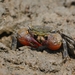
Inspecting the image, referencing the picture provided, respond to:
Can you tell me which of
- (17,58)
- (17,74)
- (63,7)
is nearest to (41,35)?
(17,58)

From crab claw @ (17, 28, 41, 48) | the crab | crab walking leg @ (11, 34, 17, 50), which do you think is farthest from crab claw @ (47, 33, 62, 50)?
crab walking leg @ (11, 34, 17, 50)

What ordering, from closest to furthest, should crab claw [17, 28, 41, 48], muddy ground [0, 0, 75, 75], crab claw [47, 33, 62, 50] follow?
1. muddy ground [0, 0, 75, 75]
2. crab claw [47, 33, 62, 50]
3. crab claw [17, 28, 41, 48]

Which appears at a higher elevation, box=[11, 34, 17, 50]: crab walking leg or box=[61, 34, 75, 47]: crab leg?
box=[61, 34, 75, 47]: crab leg

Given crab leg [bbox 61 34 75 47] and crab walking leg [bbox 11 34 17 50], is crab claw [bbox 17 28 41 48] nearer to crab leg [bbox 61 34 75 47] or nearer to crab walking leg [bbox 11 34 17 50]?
crab walking leg [bbox 11 34 17 50]

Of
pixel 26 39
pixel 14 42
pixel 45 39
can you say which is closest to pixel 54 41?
pixel 45 39

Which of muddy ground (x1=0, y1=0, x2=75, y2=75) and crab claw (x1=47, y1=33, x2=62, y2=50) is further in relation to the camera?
crab claw (x1=47, y1=33, x2=62, y2=50)

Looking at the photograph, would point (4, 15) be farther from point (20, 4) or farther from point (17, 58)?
point (17, 58)

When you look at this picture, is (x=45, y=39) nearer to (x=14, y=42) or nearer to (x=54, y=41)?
(x=54, y=41)

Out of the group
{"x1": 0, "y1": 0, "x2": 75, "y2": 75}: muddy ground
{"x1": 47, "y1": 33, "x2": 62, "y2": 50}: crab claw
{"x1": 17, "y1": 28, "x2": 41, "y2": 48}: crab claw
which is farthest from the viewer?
{"x1": 17, "y1": 28, "x2": 41, "y2": 48}: crab claw
